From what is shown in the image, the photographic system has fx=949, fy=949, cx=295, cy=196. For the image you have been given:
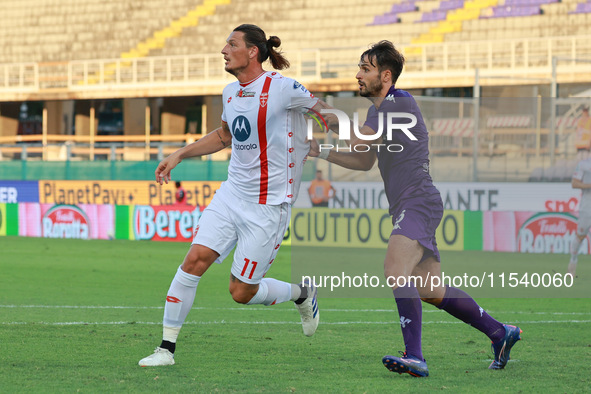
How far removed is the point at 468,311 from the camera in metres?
5.90

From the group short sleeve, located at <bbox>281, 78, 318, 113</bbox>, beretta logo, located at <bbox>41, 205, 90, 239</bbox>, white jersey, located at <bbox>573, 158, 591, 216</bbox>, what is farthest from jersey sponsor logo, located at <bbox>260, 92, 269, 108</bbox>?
beretta logo, located at <bbox>41, 205, 90, 239</bbox>

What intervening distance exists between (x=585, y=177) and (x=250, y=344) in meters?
7.89

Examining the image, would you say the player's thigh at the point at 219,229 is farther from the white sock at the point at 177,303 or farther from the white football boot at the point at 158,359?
the white football boot at the point at 158,359

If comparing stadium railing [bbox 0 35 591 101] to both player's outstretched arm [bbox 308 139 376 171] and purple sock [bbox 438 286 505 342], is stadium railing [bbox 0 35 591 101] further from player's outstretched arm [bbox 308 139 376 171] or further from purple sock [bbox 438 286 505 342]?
player's outstretched arm [bbox 308 139 376 171]

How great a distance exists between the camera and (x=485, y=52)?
29.1m

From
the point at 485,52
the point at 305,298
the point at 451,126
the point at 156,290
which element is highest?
the point at 485,52

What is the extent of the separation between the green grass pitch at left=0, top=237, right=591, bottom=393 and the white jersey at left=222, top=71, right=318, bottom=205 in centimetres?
115

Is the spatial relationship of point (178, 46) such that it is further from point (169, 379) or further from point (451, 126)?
point (169, 379)

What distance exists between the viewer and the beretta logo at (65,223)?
857 inches

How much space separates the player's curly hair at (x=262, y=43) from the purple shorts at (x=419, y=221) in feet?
4.07

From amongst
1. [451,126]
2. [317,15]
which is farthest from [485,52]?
[451,126]

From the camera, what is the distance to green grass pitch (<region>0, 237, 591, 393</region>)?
5.46 metres

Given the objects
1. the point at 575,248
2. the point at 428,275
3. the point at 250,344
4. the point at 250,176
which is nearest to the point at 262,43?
the point at 250,176

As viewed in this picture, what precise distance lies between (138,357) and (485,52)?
24386mm
